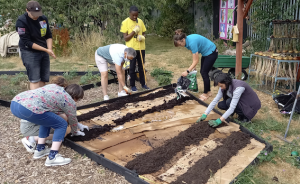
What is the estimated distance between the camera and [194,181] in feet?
8.00

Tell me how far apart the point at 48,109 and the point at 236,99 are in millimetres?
2296

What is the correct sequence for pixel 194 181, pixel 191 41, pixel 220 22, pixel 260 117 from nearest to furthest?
pixel 194 181 → pixel 260 117 → pixel 191 41 → pixel 220 22

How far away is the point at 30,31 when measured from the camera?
12.9 ft

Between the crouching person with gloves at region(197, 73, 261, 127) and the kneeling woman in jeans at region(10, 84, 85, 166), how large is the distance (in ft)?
5.82

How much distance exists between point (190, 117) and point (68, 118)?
1880 millimetres

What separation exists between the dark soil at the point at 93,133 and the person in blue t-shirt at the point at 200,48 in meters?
1.85

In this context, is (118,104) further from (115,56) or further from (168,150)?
(168,150)

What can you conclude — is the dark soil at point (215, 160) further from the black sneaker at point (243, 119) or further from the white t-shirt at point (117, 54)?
the white t-shirt at point (117, 54)

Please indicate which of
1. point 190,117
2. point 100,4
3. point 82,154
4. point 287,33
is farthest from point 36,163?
point 100,4

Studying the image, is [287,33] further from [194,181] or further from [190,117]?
[194,181]

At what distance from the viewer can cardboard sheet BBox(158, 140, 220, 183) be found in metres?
2.57

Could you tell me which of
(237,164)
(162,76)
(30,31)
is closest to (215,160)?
(237,164)

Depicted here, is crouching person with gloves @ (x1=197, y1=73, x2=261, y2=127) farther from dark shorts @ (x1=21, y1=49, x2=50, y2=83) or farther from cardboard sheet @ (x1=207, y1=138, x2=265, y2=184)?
dark shorts @ (x1=21, y1=49, x2=50, y2=83)

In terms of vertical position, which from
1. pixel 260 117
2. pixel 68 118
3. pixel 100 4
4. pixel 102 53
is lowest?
pixel 260 117
